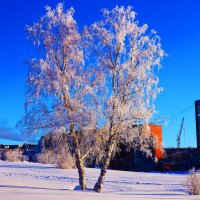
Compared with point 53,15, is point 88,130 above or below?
below

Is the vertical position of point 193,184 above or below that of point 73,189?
above

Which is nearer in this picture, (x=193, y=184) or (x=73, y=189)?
(x=73, y=189)

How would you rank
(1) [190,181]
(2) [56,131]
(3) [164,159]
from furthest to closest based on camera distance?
(3) [164,159], (1) [190,181], (2) [56,131]

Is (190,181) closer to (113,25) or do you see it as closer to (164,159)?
(113,25)

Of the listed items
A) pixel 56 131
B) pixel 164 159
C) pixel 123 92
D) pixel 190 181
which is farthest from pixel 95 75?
pixel 164 159

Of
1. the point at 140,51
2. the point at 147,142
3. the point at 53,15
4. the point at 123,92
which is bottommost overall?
the point at 147,142

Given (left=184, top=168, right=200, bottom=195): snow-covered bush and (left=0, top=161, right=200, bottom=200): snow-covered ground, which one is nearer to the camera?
(left=0, top=161, right=200, bottom=200): snow-covered ground

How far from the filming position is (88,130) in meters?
22.4

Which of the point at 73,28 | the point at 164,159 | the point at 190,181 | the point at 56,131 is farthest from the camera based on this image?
the point at 164,159

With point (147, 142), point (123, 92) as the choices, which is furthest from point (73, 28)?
point (147, 142)

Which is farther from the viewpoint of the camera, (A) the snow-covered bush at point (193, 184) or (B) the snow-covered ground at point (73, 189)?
(A) the snow-covered bush at point (193, 184)

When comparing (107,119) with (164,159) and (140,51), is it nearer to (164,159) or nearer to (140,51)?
(140,51)

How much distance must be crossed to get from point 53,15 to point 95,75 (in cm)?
391

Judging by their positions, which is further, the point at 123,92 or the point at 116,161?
the point at 116,161
